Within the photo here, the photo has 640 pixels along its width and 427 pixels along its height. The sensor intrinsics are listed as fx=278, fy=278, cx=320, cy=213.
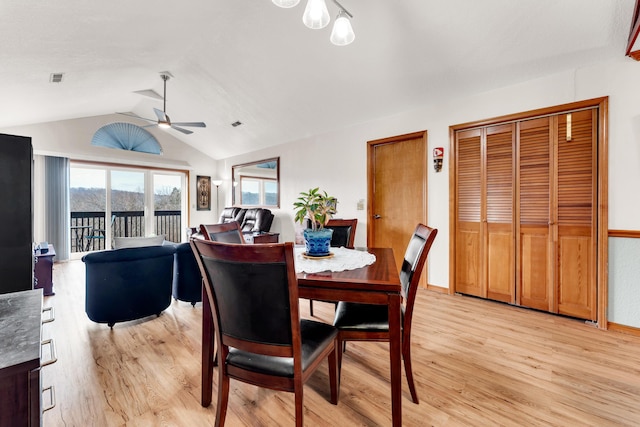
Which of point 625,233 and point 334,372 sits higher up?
point 625,233

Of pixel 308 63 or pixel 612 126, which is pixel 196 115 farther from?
pixel 612 126

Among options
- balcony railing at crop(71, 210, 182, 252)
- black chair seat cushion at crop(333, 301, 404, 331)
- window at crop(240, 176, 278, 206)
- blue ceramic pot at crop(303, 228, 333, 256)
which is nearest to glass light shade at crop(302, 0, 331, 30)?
blue ceramic pot at crop(303, 228, 333, 256)

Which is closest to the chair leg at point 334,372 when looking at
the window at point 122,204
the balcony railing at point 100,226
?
the balcony railing at point 100,226

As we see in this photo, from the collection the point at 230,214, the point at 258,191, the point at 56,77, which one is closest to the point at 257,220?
the point at 258,191

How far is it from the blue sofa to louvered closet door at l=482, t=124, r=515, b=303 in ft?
10.7

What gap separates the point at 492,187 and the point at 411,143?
3.61 feet

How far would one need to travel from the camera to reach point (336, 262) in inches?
65.3

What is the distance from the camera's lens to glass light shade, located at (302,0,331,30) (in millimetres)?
1852

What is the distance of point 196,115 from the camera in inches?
215

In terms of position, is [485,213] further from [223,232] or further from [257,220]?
[257,220]

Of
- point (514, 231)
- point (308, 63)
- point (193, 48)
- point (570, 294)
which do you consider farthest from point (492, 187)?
point (193, 48)

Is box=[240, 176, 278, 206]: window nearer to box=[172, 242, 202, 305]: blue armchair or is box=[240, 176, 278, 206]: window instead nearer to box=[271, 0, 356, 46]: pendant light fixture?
box=[172, 242, 202, 305]: blue armchair

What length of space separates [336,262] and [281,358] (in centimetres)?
64

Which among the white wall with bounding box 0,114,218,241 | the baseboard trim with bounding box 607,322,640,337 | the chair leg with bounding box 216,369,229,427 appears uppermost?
the white wall with bounding box 0,114,218,241
